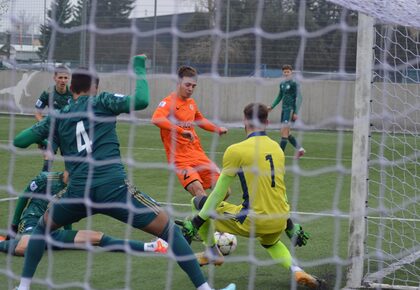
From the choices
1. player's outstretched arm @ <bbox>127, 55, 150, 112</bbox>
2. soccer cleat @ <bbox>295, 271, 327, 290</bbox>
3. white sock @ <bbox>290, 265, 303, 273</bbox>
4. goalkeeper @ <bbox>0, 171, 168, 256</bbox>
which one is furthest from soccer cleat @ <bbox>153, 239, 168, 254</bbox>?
player's outstretched arm @ <bbox>127, 55, 150, 112</bbox>

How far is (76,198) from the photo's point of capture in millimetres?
5324

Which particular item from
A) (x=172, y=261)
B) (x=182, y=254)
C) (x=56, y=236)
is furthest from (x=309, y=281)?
(x=56, y=236)

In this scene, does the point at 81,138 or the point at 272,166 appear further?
the point at 272,166

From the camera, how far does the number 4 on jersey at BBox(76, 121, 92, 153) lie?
17.5 ft

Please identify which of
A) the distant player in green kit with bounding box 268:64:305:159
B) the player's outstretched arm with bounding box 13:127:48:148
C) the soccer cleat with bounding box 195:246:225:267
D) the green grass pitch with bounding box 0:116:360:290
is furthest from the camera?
the distant player in green kit with bounding box 268:64:305:159

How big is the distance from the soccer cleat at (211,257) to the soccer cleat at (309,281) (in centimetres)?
77

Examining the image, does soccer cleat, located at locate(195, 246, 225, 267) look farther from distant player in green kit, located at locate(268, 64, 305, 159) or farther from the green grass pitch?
distant player in green kit, located at locate(268, 64, 305, 159)

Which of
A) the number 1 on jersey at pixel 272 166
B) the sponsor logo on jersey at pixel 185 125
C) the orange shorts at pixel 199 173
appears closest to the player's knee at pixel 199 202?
the orange shorts at pixel 199 173

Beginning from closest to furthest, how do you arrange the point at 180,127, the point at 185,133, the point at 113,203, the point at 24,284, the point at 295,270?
the point at 113,203 < the point at 24,284 < the point at 295,270 < the point at 185,133 < the point at 180,127

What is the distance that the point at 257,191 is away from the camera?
19.1 feet

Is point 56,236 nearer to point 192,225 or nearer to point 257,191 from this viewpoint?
point 192,225

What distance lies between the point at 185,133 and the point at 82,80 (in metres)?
2.47

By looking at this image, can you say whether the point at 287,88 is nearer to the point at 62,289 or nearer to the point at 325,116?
the point at 325,116

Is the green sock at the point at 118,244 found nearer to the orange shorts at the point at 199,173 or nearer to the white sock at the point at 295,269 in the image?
the orange shorts at the point at 199,173
